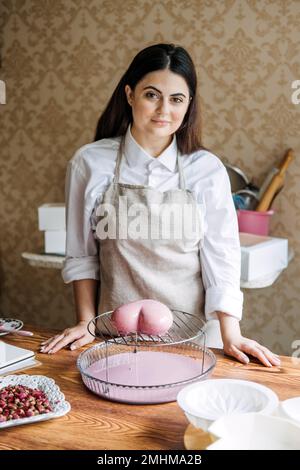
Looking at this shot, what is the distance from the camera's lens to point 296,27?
2.90 metres

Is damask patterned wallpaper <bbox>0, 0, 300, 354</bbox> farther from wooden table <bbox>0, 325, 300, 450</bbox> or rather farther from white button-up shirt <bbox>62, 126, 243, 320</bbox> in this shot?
wooden table <bbox>0, 325, 300, 450</bbox>

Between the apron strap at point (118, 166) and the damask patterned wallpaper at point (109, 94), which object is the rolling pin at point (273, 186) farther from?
the apron strap at point (118, 166)

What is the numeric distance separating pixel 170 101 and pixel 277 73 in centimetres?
131

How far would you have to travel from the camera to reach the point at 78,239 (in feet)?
6.42

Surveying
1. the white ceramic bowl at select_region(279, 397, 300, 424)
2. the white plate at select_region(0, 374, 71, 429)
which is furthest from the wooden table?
the white ceramic bowl at select_region(279, 397, 300, 424)

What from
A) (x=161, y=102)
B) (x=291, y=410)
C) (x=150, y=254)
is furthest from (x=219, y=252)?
(x=291, y=410)

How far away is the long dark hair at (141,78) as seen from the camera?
1.85 m

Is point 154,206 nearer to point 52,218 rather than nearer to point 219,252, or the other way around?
point 219,252

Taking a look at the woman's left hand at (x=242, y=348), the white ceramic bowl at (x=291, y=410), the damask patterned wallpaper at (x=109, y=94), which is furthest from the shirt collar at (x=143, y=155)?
the damask patterned wallpaper at (x=109, y=94)

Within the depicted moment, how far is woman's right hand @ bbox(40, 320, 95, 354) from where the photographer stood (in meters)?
1.61

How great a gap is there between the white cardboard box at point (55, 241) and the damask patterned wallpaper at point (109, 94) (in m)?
0.37

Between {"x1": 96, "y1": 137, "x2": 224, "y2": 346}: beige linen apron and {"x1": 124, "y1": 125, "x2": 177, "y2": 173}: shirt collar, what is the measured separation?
44 millimetres
